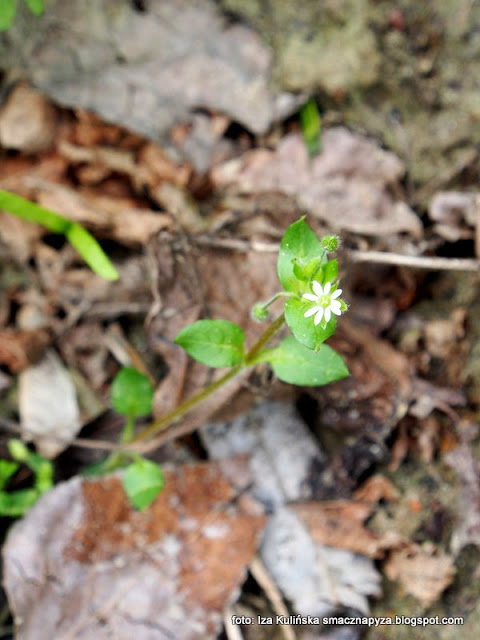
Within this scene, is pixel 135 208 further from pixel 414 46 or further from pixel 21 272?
pixel 414 46

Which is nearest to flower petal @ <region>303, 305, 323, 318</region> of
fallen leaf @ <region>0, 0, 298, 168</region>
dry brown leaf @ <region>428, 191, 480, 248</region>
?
dry brown leaf @ <region>428, 191, 480, 248</region>

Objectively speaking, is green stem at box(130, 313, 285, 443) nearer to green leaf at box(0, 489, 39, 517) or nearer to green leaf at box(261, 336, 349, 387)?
green leaf at box(261, 336, 349, 387)

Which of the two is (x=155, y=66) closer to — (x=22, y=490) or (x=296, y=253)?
(x=296, y=253)

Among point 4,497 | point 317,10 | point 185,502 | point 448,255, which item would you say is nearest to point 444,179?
point 448,255

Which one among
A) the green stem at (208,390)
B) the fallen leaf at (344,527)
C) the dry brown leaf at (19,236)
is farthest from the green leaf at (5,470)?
the fallen leaf at (344,527)

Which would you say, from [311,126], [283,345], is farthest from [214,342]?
[311,126]

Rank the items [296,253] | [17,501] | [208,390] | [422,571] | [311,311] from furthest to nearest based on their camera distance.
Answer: [17,501]
[422,571]
[208,390]
[296,253]
[311,311]
